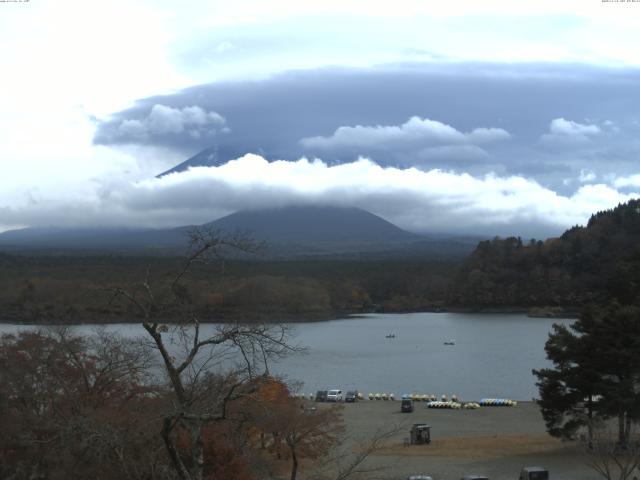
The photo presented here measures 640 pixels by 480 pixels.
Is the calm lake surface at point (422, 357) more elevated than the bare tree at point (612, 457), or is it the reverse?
the bare tree at point (612, 457)

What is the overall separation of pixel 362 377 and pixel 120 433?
3608 cm

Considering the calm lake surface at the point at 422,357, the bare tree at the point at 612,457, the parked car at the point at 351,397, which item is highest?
the bare tree at the point at 612,457

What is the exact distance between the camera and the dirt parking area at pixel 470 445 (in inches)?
672

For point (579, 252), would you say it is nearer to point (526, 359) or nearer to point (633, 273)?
point (526, 359)

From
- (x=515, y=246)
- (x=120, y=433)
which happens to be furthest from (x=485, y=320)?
(x=120, y=433)

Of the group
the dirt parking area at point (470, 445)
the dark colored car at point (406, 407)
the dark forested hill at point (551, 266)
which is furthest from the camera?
the dark forested hill at point (551, 266)

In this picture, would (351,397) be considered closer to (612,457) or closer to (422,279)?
(612,457)

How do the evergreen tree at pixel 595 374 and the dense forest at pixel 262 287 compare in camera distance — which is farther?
the dense forest at pixel 262 287

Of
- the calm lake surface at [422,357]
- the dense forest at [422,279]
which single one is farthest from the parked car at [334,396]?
the dense forest at [422,279]

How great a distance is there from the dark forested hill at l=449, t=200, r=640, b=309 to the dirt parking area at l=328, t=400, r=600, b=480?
63.8m

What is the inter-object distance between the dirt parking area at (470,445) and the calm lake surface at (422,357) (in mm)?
3699

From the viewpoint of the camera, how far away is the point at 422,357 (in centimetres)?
5122

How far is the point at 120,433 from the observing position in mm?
6055

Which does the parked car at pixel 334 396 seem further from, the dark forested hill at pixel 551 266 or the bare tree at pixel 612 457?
the dark forested hill at pixel 551 266
